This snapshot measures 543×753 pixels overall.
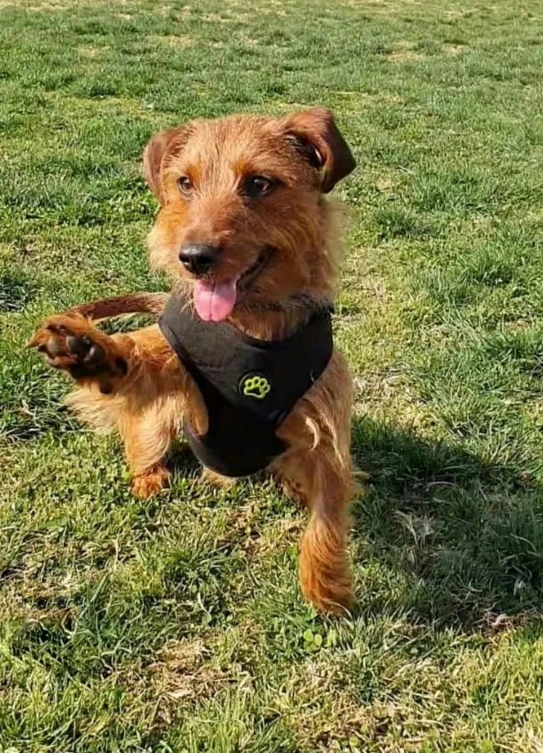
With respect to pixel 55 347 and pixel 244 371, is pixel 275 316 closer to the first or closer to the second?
pixel 244 371

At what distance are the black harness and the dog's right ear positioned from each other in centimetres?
44

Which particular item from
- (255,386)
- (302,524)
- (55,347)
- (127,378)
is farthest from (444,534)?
(55,347)

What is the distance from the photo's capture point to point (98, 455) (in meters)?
3.43

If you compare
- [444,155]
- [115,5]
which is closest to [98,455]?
[444,155]

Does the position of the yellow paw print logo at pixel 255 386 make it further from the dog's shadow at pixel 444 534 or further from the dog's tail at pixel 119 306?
the dog's shadow at pixel 444 534

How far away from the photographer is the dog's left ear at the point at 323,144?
2.62 metres

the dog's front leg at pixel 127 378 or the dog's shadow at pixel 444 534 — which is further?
the dog's shadow at pixel 444 534

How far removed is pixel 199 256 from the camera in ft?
7.61

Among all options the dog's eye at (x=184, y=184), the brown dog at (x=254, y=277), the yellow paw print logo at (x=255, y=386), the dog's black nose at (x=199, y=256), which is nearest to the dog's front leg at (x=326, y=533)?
the brown dog at (x=254, y=277)

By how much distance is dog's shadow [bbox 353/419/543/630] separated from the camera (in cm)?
286

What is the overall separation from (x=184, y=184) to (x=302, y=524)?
4.43 ft

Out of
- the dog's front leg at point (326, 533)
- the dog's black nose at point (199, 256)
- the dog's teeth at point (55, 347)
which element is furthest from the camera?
the dog's front leg at point (326, 533)

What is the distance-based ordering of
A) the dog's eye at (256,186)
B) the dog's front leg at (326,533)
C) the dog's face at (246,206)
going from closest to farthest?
the dog's face at (246,206)
the dog's eye at (256,186)
the dog's front leg at (326,533)

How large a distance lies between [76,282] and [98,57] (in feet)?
23.8
